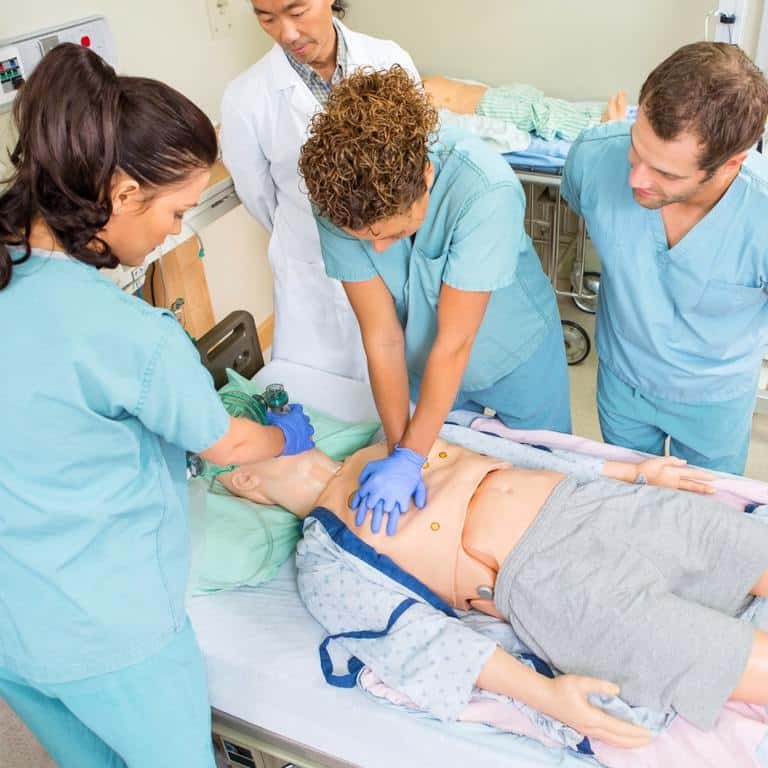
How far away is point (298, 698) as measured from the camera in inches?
56.9

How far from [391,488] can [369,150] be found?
2.14 ft

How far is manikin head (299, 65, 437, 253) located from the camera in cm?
124

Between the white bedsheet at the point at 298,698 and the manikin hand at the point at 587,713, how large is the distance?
6 cm

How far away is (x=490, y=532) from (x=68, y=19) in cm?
192

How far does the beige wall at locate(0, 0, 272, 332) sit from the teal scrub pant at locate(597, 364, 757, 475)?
170 cm

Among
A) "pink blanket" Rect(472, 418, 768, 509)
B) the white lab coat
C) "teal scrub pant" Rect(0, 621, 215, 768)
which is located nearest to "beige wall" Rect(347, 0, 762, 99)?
the white lab coat

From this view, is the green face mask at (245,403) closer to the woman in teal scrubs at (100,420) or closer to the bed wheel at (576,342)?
the woman in teal scrubs at (100,420)

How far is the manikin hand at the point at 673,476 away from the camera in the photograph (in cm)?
166

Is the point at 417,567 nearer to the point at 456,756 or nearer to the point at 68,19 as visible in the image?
the point at 456,756

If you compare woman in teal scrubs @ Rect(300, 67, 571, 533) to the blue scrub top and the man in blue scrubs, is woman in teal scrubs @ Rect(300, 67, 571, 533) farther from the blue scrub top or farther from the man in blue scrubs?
the man in blue scrubs

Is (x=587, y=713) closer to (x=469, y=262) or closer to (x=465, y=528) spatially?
(x=465, y=528)

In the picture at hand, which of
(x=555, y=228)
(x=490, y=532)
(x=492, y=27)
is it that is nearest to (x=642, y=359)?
(x=490, y=532)

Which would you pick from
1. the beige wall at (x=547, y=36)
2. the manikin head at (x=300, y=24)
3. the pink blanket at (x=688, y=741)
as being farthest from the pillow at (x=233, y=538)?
the beige wall at (x=547, y=36)

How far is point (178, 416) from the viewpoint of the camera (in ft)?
3.60
